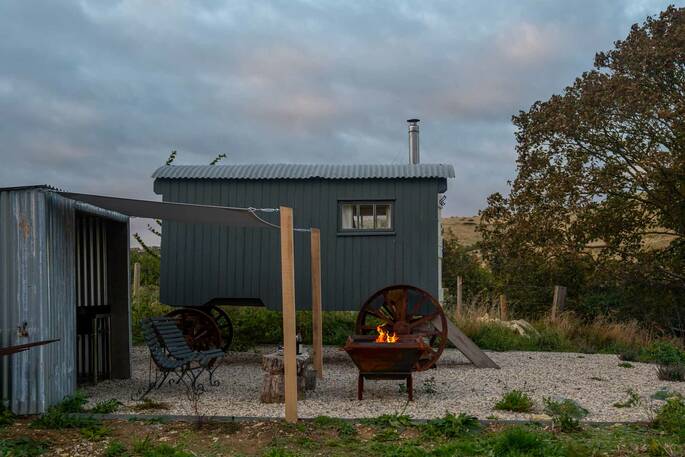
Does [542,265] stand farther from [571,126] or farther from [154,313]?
[154,313]

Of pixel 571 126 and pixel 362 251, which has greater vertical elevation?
pixel 571 126

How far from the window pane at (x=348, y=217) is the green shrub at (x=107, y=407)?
432 centimetres

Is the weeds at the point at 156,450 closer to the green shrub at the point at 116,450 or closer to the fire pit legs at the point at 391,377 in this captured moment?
the green shrub at the point at 116,450

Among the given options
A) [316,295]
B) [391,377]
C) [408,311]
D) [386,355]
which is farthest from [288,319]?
[408,311]

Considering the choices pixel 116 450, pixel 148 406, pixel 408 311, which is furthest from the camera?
pixel 408 311

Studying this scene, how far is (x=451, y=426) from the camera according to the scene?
20.8 ft

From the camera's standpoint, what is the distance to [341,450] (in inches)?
230

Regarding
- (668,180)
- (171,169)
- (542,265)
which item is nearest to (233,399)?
(171,169)

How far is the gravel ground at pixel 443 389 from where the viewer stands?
7.29 metres

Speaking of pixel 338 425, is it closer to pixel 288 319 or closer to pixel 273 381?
pixel 288 319

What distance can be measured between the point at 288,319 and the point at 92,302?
11.3 feet

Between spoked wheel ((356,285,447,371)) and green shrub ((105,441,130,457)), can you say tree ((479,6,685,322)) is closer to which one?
spoked wheel ((356,285,447,371))

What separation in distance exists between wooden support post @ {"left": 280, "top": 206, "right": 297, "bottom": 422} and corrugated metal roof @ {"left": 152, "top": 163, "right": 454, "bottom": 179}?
157 inches

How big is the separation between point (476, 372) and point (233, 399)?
3.77m
